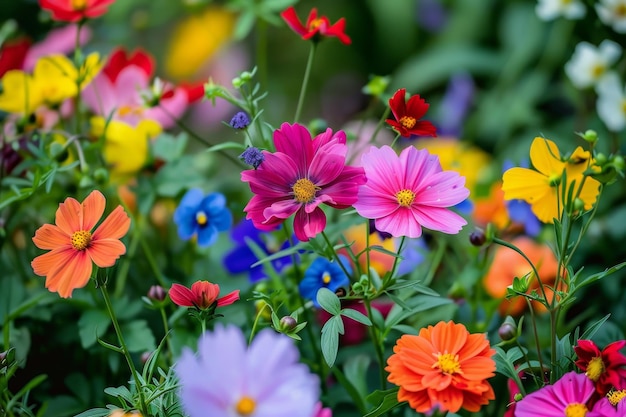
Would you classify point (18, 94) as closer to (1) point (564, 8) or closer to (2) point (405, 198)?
(2) point (405, 198)

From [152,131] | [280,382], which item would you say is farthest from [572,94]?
[280,382]

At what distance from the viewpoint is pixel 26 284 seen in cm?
74

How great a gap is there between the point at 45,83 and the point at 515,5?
1.27 meters

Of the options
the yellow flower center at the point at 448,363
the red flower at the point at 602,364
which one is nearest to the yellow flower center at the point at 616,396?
the red flower at the point at 602,364

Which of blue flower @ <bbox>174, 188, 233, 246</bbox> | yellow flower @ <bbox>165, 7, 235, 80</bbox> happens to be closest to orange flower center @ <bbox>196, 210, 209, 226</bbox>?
blue flower @ <bbox>174, 188, 233, 246</bbox>

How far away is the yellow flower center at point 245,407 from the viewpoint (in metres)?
0.36

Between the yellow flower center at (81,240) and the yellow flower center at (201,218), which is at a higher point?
the yellow flower center at (201,218)

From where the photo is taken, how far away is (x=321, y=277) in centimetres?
60

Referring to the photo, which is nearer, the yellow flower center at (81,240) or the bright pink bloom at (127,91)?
the yellow flower center at (81,240)

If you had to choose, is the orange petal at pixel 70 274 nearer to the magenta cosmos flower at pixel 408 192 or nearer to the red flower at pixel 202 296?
the red flower at pixel 202 296

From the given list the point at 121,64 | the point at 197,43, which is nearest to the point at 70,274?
the point at 121,64

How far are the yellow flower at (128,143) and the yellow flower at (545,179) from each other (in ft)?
1.34

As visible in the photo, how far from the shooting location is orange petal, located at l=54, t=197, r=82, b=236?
1.56 ft

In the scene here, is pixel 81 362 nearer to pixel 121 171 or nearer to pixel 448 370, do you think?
pixel 121 171
